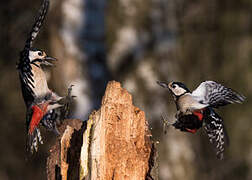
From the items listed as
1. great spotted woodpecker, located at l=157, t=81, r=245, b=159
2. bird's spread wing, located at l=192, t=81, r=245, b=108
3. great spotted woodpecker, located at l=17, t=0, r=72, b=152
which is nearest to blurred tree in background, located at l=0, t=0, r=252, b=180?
great spotted woodpecker, located at l=17, t=0, r=72, b=152

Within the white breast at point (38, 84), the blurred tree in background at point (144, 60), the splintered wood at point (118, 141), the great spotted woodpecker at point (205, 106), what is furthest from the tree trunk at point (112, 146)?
the blurred tree in background at point (144, 60)

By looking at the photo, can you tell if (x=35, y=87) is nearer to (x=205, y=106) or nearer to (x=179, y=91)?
(x=179, y=91)

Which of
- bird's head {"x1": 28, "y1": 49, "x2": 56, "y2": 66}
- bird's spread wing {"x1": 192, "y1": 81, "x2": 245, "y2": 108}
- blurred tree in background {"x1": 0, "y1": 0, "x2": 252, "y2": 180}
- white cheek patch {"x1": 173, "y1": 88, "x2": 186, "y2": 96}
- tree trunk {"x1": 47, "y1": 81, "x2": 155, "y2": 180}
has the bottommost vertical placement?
tree trunk {"x1": 47, "y1": 81, "x2": 155, "y2": 180}

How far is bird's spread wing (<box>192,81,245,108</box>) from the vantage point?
11.4 feet

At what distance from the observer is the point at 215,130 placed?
11.8ft

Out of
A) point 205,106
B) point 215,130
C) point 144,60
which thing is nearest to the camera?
point 205,106

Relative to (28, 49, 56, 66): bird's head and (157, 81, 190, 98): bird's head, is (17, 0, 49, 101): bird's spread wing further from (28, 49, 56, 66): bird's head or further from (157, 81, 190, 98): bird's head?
(157, 81, 190, 98): bird's head

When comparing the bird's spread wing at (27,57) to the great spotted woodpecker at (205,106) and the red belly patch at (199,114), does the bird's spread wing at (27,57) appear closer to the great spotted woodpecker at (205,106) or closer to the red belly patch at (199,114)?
the great spotted woodpecker at (205,106)

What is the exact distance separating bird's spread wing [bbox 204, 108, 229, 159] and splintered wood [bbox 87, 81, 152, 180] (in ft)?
1.42

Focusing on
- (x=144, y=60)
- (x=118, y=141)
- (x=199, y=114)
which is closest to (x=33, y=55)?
(x=118, y=141)

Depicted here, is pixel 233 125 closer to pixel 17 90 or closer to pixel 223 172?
pixel 223 172

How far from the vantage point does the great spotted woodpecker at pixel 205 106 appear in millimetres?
3473

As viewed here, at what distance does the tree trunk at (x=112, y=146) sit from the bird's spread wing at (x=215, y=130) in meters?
0.41

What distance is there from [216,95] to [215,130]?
25 cm
